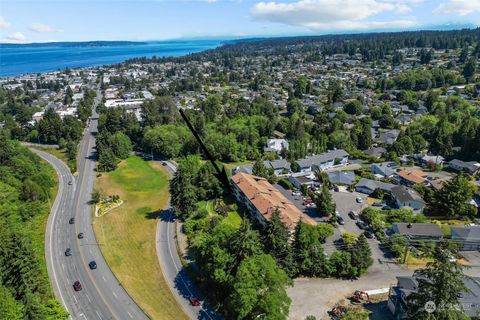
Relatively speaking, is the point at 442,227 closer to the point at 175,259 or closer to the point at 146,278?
the point at 175,259

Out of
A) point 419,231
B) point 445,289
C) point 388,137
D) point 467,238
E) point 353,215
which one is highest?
point 445,289

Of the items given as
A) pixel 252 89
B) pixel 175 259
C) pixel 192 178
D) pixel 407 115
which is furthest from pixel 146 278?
pixel 252 89


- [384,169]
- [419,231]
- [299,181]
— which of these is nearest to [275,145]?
[299,181]

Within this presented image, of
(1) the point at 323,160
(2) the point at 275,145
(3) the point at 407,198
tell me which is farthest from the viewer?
(2) the point at 275,145

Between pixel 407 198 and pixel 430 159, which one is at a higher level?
pixel 430 159

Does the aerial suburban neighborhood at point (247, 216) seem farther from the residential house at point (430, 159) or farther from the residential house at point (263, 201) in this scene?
the residential house at point (430, 159)

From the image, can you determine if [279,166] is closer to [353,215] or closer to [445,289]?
[353,215]

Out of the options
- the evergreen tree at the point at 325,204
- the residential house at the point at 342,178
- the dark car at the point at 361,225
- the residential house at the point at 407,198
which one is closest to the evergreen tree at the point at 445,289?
the dark car at the point at 361,225
